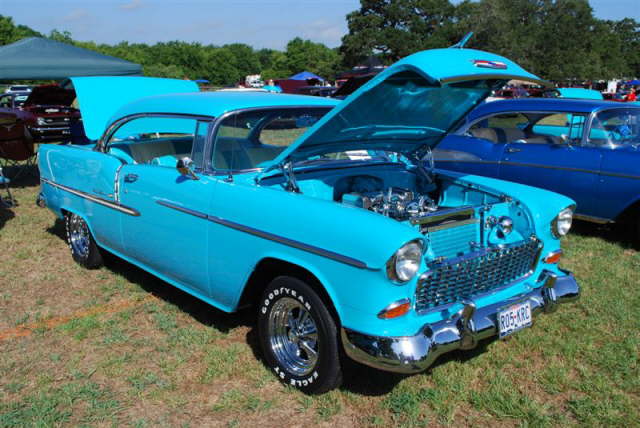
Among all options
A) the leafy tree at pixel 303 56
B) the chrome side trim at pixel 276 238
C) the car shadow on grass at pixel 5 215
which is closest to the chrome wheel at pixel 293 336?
the chrome side trim at pixel 276 238

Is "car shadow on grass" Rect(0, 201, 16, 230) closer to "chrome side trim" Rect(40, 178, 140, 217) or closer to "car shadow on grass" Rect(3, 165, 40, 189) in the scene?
"car shadow on grass" Rect(3, 165, 40, 189)

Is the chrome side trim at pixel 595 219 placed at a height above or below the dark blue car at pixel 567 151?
below

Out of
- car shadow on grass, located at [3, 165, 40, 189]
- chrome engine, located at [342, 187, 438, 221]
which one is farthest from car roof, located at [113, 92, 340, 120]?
car shadow on grass, located at [3, 165, 40, 189]

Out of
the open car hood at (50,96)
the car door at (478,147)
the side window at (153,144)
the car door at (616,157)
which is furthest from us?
the open car hood at (50,96)

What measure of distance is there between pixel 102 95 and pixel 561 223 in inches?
193

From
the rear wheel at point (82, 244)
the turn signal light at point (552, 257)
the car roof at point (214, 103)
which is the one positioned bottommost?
the rear wheel at point (82, 244)

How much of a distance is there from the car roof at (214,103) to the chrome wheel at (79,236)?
122cm

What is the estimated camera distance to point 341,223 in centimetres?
255

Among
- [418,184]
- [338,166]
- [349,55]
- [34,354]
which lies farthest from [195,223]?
[349,55]

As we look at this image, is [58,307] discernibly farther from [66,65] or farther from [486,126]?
[66,65]

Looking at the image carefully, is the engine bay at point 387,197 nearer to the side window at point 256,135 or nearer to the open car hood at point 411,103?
the open car hood at point 411,103

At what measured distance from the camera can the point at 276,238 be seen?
2.80m

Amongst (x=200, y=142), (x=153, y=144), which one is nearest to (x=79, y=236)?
(x=153, y=144)

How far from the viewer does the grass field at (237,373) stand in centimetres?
276
